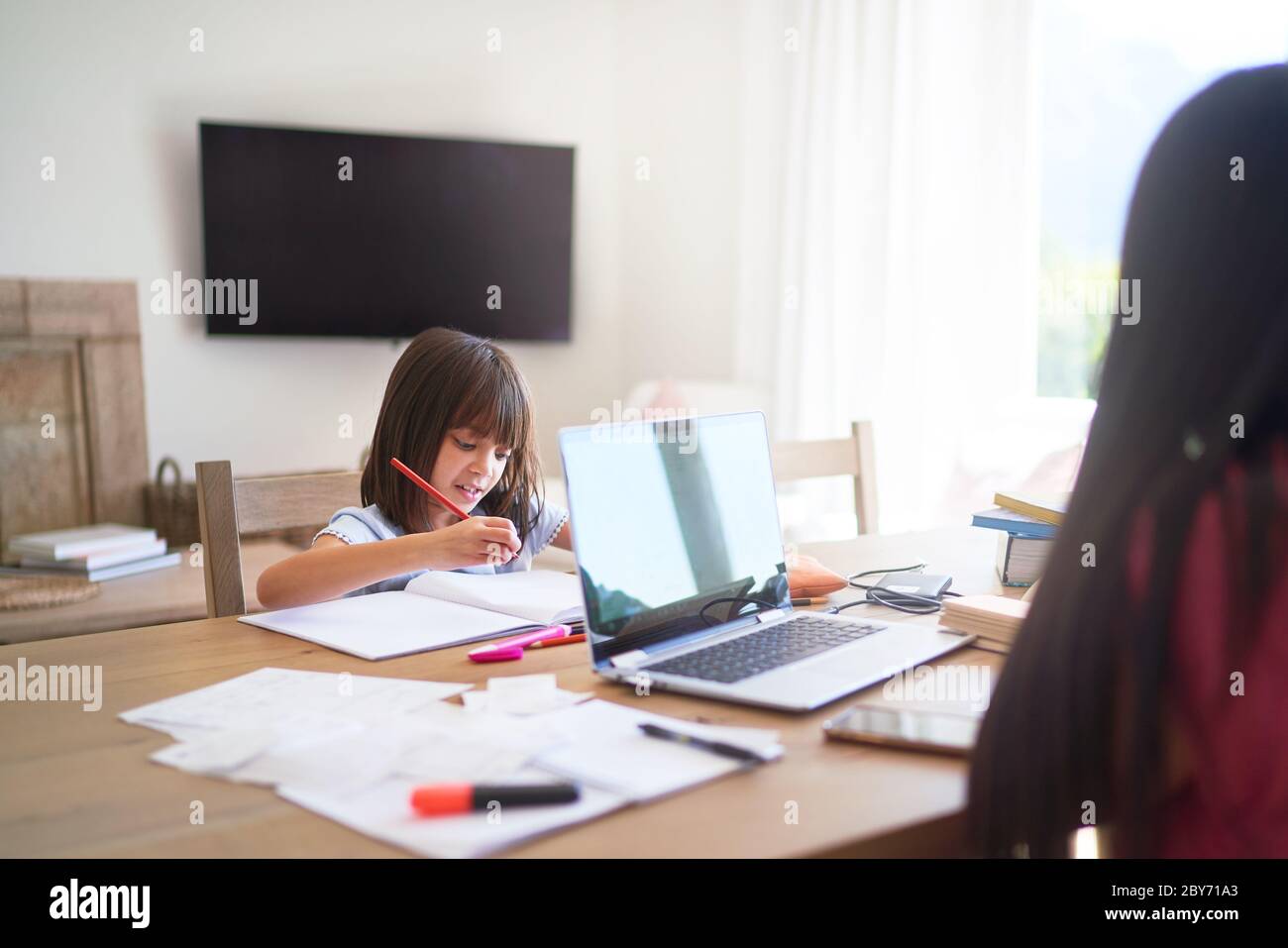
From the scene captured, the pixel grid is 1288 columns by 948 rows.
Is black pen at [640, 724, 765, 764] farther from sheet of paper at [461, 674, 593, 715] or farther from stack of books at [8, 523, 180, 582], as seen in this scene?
stack of books at [8, 523, 180, 582]

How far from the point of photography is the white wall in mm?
3072

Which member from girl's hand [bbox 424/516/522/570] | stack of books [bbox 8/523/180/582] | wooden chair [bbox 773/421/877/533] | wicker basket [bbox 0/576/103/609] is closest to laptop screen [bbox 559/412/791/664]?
girl's hand [bbox 424/516/522/570]

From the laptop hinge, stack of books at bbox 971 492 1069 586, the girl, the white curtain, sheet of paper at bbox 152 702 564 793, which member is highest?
the white curtain

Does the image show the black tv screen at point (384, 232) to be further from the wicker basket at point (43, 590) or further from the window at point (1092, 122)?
the window at point (1092, 122)

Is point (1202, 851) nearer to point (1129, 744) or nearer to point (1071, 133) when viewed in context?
point (1129, 744)

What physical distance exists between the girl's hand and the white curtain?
194 centimetres

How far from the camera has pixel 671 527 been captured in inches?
43.2

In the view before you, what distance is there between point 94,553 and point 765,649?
2.09 m

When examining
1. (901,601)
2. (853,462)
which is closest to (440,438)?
(901,601)

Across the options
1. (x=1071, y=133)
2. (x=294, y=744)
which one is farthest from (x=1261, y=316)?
(x=1071, y=133)

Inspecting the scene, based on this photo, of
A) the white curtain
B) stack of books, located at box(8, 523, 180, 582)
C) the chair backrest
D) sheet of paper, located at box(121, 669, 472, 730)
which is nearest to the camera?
sheet of paper, located at box(121, 669, 472, 730)

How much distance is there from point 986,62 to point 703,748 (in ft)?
8.76

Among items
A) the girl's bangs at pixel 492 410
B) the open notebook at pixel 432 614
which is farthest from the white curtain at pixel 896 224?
the open notebook at pixel 432 614
